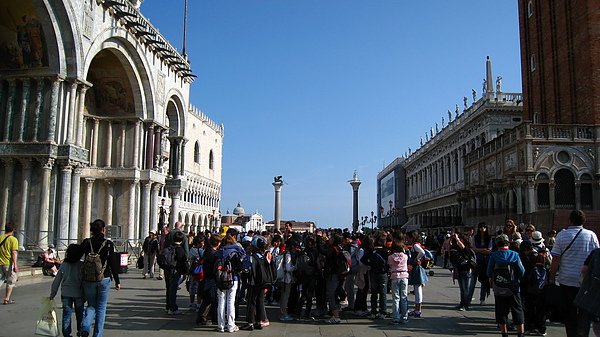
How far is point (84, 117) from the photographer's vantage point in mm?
22938

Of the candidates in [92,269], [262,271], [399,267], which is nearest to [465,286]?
[399,267]

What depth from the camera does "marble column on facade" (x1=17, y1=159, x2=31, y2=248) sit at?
17172 millimetres

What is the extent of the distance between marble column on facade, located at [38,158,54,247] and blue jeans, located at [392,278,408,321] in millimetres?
13118

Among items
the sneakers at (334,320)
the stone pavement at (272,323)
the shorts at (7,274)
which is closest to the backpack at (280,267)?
the stone pavement at (272,323)

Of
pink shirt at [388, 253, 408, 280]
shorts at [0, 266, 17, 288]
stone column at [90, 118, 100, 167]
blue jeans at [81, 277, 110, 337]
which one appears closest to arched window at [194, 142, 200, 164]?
stone column at [90, 118, 100, 167]

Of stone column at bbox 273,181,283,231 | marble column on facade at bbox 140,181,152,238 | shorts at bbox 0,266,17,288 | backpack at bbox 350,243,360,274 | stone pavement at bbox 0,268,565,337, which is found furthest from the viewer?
stone column at bbox 273,181,283,231

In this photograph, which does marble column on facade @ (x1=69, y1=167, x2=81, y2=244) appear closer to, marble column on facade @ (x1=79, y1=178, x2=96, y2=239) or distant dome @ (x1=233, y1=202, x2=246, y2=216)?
marble column on facade @ (x1=79, y1=178, x2=96, y2=239)

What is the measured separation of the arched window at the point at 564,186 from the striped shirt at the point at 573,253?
22.9 meters

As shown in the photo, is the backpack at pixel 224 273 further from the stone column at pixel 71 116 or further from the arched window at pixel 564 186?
the arched window at pixel 564 186

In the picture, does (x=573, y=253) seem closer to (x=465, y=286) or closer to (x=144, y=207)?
(x=465, y=286)

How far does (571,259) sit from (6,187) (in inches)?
692

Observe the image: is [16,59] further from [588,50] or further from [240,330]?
[588,50]

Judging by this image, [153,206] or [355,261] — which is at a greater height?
[153,206]

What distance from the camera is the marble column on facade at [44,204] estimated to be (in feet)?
56.1
